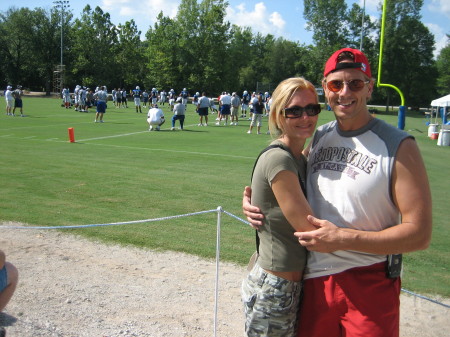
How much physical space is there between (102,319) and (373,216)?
117 inches

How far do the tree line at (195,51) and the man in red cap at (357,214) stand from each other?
64.7 meters

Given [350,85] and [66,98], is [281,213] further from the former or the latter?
[66,98]

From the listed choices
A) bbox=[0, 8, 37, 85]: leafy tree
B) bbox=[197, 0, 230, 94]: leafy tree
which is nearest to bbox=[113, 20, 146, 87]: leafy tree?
bbox=[197, 0, 230, 94]: leafy tree

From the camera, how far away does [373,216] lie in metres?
2.00

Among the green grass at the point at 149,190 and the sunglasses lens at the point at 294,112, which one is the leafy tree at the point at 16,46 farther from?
the sunglasses lens at the point at 294,112

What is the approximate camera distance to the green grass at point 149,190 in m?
5.85

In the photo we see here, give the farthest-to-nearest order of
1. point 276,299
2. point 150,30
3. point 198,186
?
1. point 150,30
2. point 198,186
3. point 276,299

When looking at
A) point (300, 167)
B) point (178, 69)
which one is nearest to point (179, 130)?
point (300, 167)

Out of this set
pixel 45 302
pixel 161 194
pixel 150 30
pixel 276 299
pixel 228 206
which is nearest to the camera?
pixel 276 299

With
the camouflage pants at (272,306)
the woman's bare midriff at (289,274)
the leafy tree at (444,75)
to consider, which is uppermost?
the leafy tree at (444,75)

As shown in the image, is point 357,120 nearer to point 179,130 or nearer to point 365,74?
point 365,74

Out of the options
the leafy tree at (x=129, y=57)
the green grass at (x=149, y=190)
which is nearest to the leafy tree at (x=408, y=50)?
the leafy tree at (x=129, y=57)

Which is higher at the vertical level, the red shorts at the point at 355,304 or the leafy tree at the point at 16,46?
the leafy tree at the point at 16,46

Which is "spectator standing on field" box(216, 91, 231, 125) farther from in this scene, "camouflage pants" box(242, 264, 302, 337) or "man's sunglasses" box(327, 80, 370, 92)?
"camouflage pants" box(242, 264, 302, 337)
